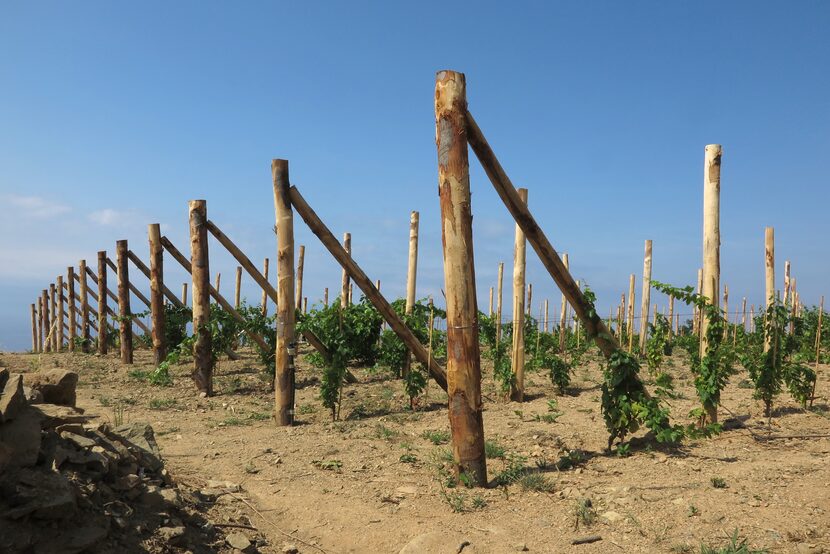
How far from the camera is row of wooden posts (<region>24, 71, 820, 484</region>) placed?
5.22 meters

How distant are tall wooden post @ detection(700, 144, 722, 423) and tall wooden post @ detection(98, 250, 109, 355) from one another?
603 inches

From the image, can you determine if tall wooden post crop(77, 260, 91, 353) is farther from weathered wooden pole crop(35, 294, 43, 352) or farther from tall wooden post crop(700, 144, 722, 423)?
tall wooden post crop(700, 144, 722, 423)

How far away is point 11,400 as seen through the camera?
3.46 meters

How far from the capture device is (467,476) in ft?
17.3

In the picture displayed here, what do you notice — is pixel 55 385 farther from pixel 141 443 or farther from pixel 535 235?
pixel 535 235

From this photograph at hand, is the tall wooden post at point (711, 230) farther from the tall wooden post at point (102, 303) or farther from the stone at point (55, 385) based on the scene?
the tall wooden post at point (102, 303)

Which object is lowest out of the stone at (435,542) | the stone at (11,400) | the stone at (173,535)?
the stone at (435,542)

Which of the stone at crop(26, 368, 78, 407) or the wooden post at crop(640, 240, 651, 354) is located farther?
the wooden post at crop(640, 240, 651, 354)

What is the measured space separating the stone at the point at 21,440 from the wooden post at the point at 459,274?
298cm

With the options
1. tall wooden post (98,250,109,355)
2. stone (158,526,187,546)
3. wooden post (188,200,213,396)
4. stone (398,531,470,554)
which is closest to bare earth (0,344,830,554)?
stone (398,531,470,554)

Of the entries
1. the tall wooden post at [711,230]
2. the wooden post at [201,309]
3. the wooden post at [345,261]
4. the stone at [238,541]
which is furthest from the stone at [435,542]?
the wooden post at [201,309]

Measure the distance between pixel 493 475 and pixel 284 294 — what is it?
11.5ft

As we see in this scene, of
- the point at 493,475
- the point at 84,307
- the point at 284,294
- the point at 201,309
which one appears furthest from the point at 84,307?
the point at 493,475

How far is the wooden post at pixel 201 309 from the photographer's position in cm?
995
